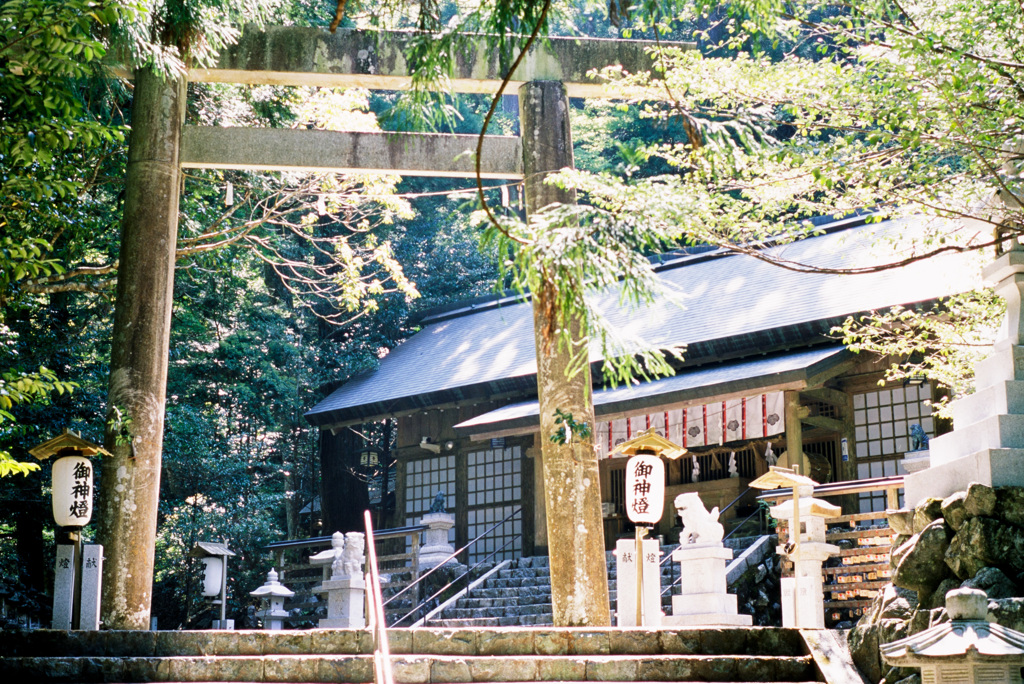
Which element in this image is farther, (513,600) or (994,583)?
(513,600)

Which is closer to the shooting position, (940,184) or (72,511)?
(940,184)

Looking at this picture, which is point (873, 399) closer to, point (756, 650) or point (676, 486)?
point (676, 486)

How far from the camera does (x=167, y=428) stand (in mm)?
15586

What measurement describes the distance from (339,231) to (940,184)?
17.1m

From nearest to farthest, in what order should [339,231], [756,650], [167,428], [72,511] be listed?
[756,650]
[72,511]
[167,428]
[339,231]

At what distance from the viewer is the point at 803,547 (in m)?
9.80

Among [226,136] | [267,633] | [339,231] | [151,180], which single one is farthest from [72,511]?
[339,231]

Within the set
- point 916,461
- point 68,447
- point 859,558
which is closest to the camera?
point 68,447

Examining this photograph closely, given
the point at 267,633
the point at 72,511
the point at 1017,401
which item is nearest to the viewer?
the point at 1017,401

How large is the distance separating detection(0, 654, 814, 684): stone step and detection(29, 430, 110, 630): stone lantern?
1.12m

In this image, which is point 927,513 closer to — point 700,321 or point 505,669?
point 505,669

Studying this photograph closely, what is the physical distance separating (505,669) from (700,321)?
32.9 ft

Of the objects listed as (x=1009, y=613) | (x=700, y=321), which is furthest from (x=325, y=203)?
(x=1009, y=613)

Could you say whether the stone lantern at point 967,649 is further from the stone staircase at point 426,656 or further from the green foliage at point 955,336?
the green foliage at point 955,336
